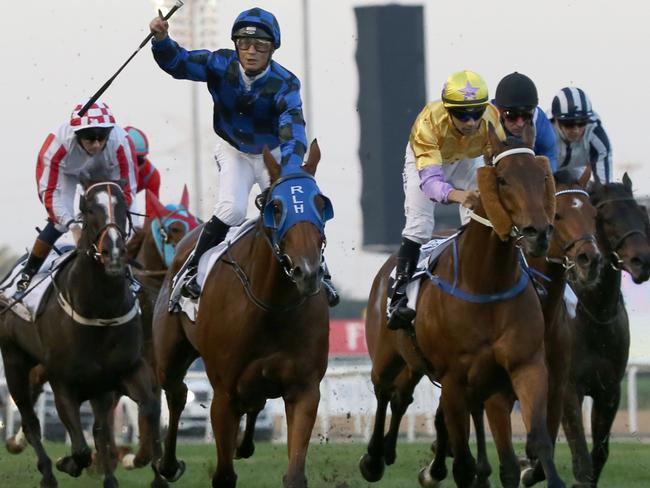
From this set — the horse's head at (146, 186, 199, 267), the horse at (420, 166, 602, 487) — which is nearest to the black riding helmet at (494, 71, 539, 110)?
the horse at (420, 166, 602, 487)

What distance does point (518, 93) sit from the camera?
27.3 feet

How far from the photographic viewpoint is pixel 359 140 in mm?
25703

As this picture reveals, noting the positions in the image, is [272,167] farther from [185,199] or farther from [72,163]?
[185,199]

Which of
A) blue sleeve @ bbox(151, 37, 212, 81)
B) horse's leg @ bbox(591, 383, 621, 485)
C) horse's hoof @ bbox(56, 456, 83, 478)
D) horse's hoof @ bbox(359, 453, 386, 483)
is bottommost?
horse's hoof @ bbox(359, 453, 386, 483)

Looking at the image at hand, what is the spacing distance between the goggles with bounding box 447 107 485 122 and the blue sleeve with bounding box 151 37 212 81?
1295 mm

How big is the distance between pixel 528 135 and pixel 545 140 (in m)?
0.58

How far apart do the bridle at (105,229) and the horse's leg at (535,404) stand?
250cm

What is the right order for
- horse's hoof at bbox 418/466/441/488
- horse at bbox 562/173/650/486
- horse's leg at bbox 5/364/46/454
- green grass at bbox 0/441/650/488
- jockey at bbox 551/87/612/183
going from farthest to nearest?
horse's leg at bbox 5/364/46/454 < green grass at bbox 0/441/650/488 < horse's hoof at bbox 418/466/441/488 < jockey at bbox 551/87/612/183 < horse at bbox 562/173/650/486

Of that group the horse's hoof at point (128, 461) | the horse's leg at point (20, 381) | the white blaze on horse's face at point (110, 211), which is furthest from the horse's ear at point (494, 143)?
the horse's hoof at point (128, 461)

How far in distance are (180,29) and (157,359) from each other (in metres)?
33.5

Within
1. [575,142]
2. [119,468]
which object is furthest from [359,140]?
[575,142]

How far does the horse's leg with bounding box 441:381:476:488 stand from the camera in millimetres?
8000

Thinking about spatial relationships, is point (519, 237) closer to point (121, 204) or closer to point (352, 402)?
point (121, 204)

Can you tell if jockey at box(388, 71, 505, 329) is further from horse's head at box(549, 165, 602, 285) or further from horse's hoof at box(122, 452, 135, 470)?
horse's hoof at box(122, 452, 135, 470)
